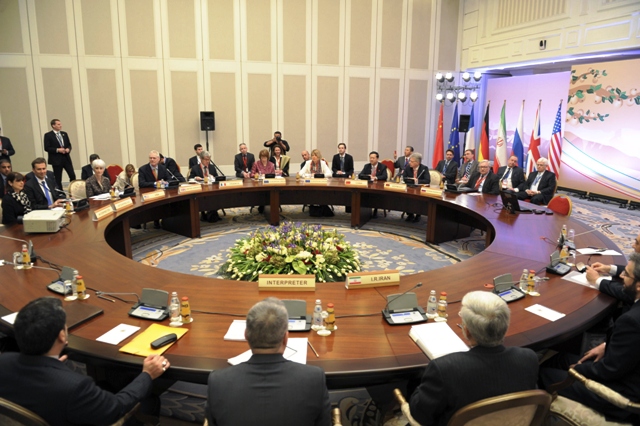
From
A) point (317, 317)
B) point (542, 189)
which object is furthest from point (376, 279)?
point (542, 189)

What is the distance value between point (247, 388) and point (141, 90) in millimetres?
10188

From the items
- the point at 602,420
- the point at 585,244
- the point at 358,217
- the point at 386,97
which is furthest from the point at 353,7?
the point at 602,420

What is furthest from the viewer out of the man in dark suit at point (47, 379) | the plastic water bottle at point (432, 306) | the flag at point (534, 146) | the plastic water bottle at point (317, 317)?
the flag at point (534, 146)

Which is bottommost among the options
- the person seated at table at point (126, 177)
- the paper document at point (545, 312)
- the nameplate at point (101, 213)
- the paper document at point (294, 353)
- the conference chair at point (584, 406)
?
the conference chair at point (584, 406)

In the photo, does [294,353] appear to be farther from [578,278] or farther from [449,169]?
[449,169]

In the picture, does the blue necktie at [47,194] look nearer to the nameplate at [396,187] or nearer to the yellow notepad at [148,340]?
the yellow notepad at [148,340]

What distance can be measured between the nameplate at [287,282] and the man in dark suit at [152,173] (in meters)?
4.16

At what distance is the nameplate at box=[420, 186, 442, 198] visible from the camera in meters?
6.18

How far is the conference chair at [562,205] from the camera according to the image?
5031mm

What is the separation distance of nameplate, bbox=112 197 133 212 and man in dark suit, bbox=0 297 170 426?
355 cm

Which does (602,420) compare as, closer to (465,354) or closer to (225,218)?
(465,354)

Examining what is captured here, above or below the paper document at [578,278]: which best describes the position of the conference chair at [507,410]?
above

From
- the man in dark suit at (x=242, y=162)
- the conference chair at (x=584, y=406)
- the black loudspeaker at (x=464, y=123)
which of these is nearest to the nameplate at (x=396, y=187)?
the man in dark suit at (x=242, y=162)

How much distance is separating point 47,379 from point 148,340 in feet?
2.17
